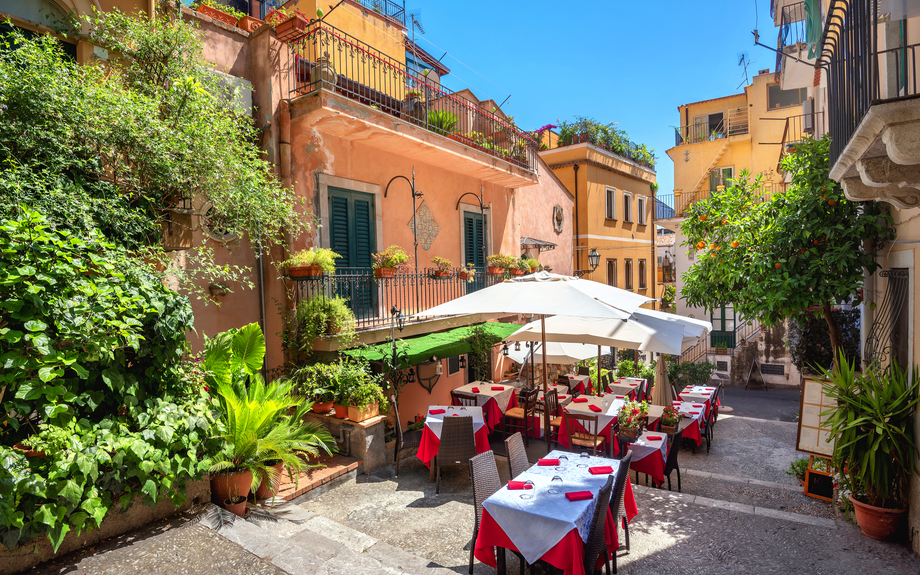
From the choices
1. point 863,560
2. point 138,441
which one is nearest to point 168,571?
point 138,441

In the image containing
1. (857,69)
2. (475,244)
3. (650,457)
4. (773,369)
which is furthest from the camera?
(773,369)

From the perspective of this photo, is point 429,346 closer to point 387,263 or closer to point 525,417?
point 387,263

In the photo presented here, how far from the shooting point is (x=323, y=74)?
8281 millimetres

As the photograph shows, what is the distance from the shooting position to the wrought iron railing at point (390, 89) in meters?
8.73

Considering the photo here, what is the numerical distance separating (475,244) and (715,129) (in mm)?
18864

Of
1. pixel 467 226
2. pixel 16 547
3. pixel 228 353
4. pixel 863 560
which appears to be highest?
pixel 467 226

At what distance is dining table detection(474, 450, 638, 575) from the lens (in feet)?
→ 13.3

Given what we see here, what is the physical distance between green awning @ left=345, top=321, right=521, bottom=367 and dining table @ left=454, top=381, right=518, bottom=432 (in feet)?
2.99

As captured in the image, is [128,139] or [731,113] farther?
[731,113]

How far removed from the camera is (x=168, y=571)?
156 inches

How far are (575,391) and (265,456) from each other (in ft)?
25.7

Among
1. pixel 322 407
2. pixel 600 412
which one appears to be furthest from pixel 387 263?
pixel 600 412

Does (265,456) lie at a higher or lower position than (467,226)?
lower

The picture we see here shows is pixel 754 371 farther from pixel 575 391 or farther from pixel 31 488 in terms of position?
pixel 31 488
